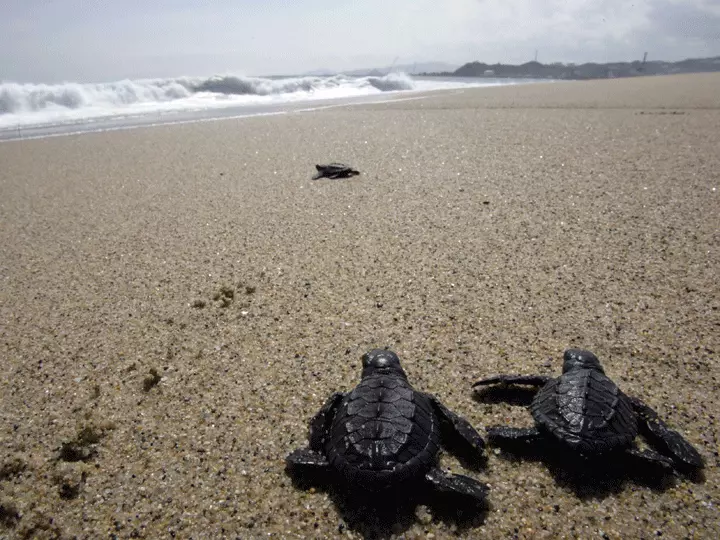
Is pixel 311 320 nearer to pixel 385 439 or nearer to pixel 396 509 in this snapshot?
pixel 385 439

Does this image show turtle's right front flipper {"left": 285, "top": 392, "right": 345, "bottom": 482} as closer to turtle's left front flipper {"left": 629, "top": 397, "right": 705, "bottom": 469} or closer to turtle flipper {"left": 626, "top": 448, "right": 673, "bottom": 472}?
turtle flipper {"left": 626, "top": 448, "right": 673, "bottom": 472}

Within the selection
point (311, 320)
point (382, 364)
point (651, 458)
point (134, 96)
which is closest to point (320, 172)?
point (311, 320)

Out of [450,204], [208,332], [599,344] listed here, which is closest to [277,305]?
[208,332]

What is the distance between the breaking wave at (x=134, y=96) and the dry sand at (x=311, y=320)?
11.3 meters

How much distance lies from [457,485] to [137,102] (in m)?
20.9

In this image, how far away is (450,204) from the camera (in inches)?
168

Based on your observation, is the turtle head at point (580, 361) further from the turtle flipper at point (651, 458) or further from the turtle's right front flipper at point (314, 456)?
the turtle's right front flipper at point (314, 456)

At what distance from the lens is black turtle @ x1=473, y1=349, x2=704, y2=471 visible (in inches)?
64.5

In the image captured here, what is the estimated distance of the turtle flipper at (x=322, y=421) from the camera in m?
1.80

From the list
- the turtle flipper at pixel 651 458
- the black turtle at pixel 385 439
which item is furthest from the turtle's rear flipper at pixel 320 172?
the turtle flipper at pixel 651 458

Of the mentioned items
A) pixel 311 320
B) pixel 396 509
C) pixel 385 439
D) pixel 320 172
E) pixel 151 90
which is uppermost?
pixel 151 90

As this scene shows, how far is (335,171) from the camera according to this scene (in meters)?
5.40

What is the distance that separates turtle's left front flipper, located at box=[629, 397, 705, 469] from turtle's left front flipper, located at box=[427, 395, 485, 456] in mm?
642

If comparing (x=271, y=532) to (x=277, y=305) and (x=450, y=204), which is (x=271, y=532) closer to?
(x=277, y=305)
